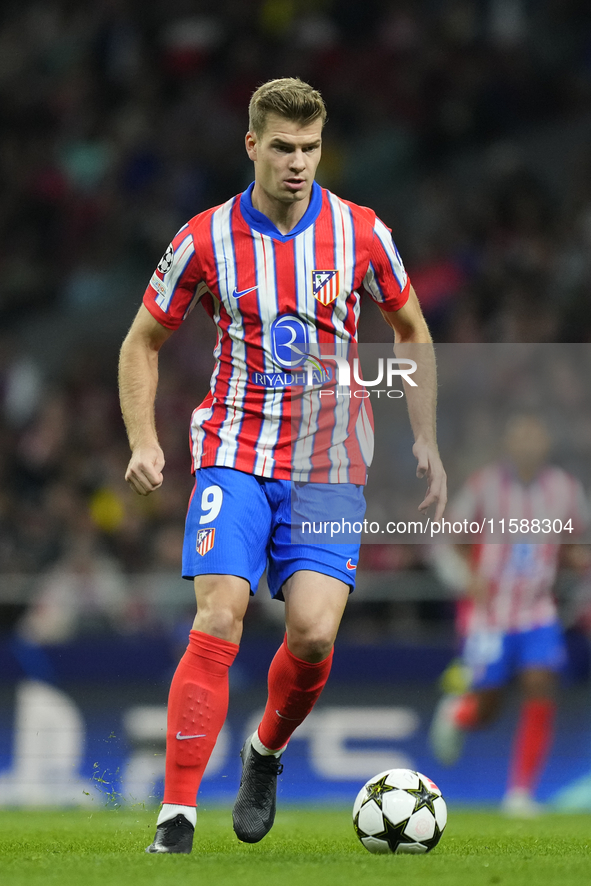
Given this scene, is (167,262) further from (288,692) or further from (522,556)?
(522,556)

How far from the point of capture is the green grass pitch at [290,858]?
3.42 metres

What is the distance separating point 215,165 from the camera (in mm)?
13273

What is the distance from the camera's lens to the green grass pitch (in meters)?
3.42

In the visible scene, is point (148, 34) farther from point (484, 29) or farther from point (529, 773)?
point (529, 773)

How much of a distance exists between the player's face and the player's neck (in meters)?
0.06

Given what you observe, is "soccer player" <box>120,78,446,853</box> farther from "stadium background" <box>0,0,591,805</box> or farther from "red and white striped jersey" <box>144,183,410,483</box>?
"stadium background" <box>0,0,591,805</box>

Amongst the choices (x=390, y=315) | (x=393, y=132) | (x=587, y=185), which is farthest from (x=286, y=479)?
(x=393, y=132)

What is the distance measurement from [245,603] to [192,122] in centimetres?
1025

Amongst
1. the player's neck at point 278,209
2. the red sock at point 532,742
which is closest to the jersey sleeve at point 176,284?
the player's neck at point 278,209

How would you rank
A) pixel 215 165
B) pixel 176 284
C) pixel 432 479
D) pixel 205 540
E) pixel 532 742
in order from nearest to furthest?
pixel 205 540 < pixel 176 284 < pixel 432 479 < pixel 532 742 < pixel 215 165

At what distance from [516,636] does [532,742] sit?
0.63 metres

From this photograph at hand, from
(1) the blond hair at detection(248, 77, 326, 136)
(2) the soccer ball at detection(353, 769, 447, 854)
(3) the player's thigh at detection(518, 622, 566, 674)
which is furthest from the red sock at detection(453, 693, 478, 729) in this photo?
(1) the blond hair at detection(248, 77, 326, 136)

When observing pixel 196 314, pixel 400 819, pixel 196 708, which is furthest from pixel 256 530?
pixel 196 314

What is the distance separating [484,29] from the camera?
13438 millimetres
